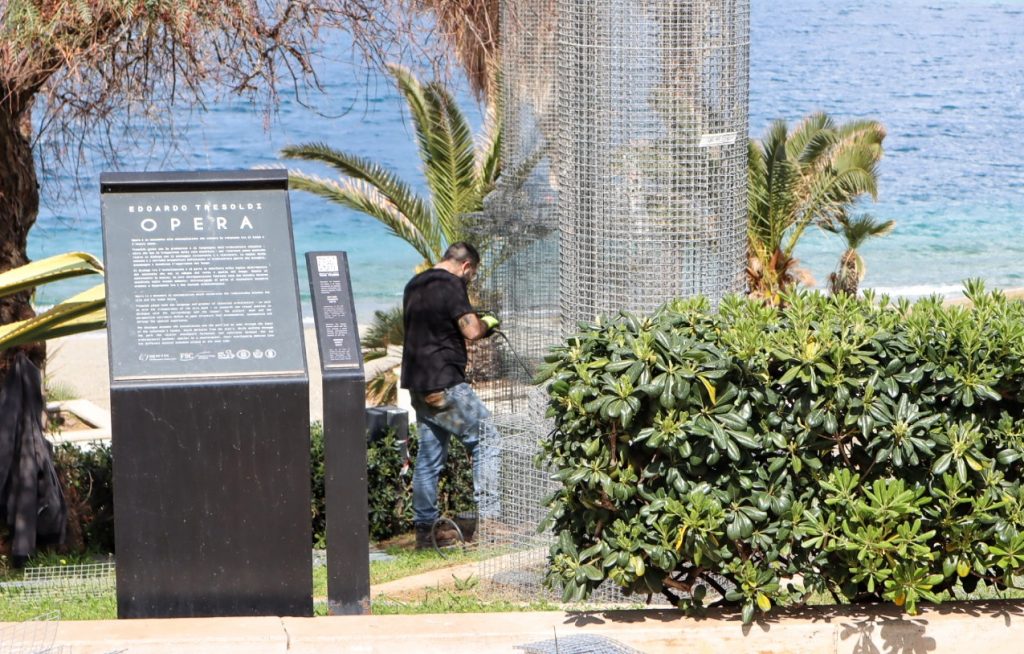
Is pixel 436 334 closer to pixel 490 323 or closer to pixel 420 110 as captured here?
pixel 490 323

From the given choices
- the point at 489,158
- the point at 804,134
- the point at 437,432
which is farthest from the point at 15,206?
the point at 804,134

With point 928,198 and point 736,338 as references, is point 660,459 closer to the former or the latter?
point 736,338

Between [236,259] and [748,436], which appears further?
[236,259]

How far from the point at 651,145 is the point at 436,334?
2.58 meters

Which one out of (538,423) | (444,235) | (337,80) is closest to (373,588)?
Result: (538,423)

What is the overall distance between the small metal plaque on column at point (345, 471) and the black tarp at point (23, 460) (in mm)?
3641

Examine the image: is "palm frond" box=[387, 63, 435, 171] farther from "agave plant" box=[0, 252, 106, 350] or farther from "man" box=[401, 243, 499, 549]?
"agave plant" box=[0, 252, 106, 350]

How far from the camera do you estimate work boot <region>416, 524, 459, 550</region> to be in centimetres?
820

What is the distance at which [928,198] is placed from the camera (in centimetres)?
4350

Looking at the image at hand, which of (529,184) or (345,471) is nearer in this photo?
(345,471)

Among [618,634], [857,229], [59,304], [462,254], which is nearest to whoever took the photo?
[618,634]

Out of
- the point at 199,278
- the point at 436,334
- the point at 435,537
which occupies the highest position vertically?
the point at 199,278

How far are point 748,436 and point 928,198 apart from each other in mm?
42128

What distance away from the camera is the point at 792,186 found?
1281 centimetres
